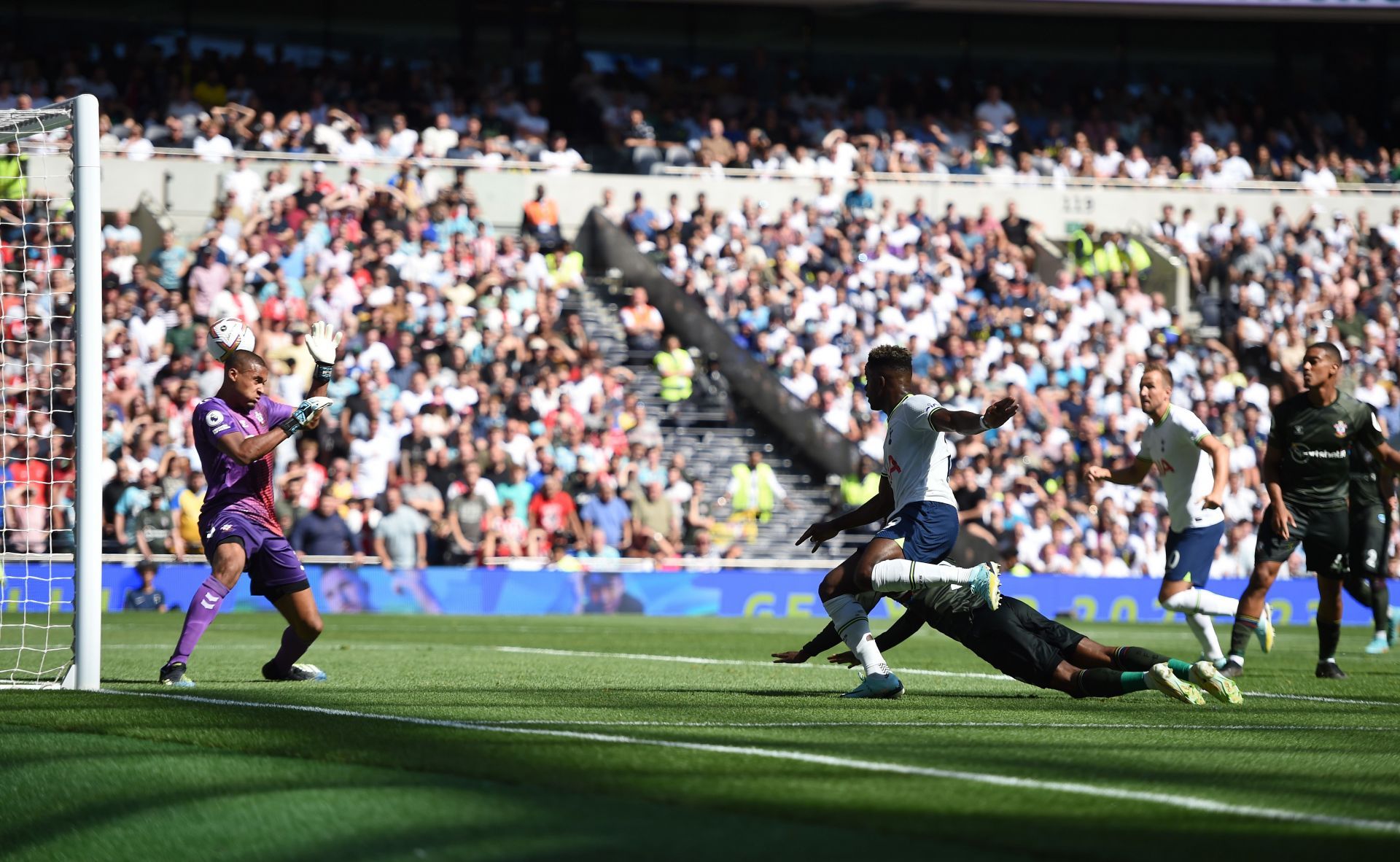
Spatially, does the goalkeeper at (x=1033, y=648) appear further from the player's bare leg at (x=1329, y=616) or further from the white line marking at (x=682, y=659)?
the player's bare leg at (x=1329, y=616)

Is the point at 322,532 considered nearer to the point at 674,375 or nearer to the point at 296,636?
the point at 674,375

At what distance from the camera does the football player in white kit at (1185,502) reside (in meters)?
11.7

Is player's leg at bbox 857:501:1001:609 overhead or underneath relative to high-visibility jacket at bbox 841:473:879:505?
overhead

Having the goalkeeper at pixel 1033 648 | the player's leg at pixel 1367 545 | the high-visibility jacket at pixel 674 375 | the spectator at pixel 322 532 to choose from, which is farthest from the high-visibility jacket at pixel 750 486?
the goalkeeper at pixel 1033 648

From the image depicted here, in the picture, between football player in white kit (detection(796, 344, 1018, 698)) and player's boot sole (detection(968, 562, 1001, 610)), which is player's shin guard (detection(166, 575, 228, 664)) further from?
player's boot sole (detection(968, 562, 1001, 610))

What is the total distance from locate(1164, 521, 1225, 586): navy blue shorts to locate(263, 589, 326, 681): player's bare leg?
18.6 ft

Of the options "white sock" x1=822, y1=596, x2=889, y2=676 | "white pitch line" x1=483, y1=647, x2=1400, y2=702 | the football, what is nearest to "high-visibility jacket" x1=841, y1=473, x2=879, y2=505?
"white pitch line" x1=483, y1=647, x2=1400, y2=702

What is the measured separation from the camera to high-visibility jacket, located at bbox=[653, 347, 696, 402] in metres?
26.0

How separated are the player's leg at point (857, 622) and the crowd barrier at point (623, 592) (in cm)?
1267

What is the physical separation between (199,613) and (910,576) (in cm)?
403

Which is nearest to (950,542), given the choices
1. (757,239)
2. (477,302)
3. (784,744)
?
(784,744)

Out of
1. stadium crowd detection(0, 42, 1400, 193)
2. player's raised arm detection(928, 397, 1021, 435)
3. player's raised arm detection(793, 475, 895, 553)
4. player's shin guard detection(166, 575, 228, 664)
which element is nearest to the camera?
player's raised arm detection(928, 397, 1021, 435)

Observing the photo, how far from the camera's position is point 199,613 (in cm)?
985

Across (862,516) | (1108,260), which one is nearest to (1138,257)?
(1108,260)
